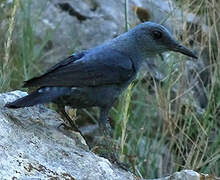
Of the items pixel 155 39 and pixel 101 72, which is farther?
pixel 155 39

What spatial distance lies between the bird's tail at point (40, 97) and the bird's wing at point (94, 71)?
0.14 ft

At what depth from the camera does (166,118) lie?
5039 mm

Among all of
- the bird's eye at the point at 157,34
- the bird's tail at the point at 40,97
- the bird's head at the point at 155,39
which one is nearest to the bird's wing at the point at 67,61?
the bird's tail at the point at 40,97

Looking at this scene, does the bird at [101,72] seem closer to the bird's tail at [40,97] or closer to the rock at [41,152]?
the bird's tail at [40,97]

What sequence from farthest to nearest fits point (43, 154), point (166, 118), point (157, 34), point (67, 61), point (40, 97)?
point (166, 118)
point (157, 34)
point (67, 61)
point (40, 97)
point (43, 154)

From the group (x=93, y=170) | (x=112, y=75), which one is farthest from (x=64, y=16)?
(x=93, y=170)

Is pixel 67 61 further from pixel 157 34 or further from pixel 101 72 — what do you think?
pixel 157 34

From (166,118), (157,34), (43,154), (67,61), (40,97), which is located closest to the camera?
(43,154)

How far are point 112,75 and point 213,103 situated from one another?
1422 millimetres

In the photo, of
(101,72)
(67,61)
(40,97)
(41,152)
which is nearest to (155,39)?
(101,72)

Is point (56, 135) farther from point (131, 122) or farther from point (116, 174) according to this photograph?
point (131, 122)

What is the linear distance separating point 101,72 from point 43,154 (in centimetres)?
99

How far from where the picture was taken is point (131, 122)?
5238mm

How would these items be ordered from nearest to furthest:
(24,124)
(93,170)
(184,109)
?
(93,170) → (24,124) → (184,109)
